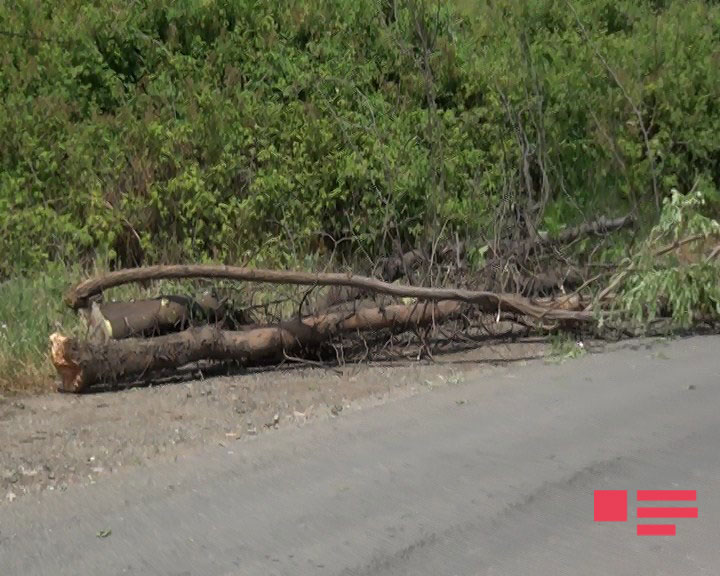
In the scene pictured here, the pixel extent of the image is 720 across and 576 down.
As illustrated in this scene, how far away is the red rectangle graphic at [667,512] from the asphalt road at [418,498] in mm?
51

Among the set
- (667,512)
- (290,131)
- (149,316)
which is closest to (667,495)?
(667,512)

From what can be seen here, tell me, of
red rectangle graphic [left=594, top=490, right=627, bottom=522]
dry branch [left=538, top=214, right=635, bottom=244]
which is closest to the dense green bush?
dry branch [left=538, top=214, right=635, bottom=244]

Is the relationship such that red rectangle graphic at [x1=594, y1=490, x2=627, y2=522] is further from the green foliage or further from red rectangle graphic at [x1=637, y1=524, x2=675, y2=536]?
the green foliage

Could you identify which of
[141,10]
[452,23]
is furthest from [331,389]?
[452,23]

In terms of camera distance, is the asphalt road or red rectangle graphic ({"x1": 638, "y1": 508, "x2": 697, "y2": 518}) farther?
red rectangle graphic ({"x1": 638, "y1": 508, "x2": 697, "y2": 518})

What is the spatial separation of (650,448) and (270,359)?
10.7ft

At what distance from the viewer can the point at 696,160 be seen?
1431cm

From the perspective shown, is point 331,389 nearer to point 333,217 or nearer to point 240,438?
point 240,438

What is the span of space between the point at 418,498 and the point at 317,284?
3.32 metres

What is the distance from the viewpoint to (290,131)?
11984 millimetres

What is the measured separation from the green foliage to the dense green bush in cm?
157

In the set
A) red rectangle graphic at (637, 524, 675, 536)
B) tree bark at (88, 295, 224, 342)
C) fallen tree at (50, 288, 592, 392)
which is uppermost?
red rectangle graphic at (637, 524, 675, 536)

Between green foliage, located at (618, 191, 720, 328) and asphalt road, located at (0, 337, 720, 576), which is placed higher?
asphalt road, located at (0, 337, 720, 576)

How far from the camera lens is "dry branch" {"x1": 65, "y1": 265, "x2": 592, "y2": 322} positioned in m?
8.67
